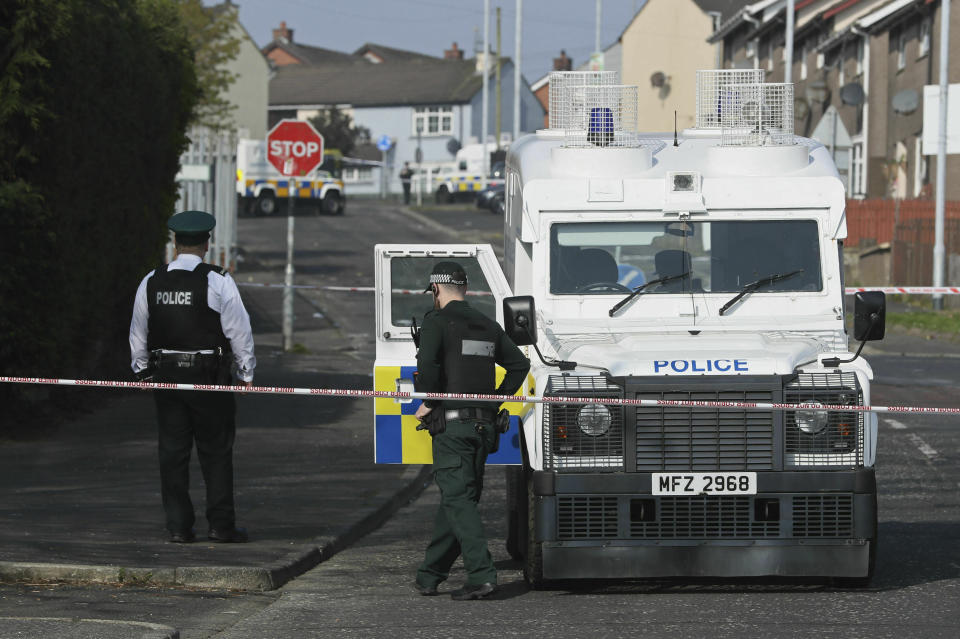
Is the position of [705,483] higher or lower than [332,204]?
lower

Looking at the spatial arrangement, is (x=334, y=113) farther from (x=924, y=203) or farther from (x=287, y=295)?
(x=287, y=295)

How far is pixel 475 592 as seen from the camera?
321 inches

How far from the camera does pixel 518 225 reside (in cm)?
955

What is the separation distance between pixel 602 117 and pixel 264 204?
167 ft

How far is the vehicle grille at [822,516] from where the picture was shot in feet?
26.4

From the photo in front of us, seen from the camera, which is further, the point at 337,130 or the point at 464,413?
the point at 337,130

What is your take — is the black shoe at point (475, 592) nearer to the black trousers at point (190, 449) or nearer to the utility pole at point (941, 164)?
the black trousers at point (190, 449)

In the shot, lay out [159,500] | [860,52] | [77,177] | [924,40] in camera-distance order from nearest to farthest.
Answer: [159,500]
[77,177]
[924,40]
[860,52]

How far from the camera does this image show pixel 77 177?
13984 mm

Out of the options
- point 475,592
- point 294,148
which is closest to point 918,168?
point 294,148

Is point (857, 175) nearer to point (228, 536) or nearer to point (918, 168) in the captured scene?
point (918, 168)

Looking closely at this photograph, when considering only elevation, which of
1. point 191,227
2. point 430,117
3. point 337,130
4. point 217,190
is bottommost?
point 191,227

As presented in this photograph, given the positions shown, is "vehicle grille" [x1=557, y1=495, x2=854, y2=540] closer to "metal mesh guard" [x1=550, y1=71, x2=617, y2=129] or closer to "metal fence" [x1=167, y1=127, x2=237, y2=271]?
"metal mesh guard" [x1=550, y1=71, x2=617, y2=129]

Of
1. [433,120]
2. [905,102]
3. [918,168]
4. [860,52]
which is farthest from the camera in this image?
[433,120]
